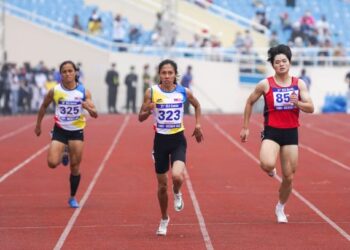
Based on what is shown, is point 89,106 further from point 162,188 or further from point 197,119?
point 162,188

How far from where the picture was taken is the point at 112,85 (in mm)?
38562

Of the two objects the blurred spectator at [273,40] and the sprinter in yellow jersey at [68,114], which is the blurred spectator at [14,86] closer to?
the blurred spectator at [273,40]

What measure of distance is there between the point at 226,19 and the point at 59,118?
31926 millimetres

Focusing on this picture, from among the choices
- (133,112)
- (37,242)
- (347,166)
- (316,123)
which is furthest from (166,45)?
(37,242)

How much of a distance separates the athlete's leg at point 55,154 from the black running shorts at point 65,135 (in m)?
0.05

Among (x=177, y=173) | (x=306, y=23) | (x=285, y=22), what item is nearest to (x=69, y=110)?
(x=177, y=173)

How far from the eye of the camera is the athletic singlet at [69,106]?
13219 mm

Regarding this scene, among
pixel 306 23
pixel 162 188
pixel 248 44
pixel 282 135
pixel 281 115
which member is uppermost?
pixel 306 23

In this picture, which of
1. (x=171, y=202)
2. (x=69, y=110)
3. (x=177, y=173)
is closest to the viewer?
(x=177, y=173)

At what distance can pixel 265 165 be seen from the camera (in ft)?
37.6

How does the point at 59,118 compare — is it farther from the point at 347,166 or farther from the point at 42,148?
the point at 42,148

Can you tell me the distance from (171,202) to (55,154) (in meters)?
1.61

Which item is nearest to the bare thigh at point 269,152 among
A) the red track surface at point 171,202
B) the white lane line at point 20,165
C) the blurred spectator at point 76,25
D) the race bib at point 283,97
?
the race bib at point 283,97

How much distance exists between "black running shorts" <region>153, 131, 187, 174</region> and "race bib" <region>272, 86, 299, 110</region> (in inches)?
44.9
